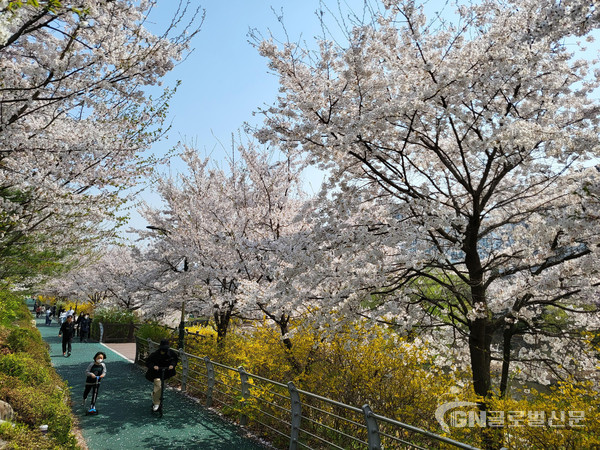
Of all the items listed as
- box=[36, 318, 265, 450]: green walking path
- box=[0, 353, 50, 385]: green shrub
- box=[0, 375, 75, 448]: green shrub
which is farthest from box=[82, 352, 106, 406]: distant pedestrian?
box=[0, 375, 75, 448]: green shrub

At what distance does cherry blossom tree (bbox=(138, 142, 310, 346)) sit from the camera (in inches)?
433

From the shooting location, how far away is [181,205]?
14.0m

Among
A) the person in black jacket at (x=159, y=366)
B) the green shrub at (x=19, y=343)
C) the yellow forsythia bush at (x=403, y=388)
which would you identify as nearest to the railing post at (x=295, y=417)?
the yellow forsythia bush at (x=403, y=388)

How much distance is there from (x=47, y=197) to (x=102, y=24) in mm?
2936

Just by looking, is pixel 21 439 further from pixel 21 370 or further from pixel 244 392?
pixel 244 392

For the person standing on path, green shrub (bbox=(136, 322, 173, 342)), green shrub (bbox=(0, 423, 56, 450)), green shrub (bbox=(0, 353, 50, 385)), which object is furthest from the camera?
the person standing on path

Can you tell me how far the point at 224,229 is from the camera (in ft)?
38.9

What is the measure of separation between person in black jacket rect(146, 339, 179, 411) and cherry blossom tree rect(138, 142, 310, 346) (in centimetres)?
205

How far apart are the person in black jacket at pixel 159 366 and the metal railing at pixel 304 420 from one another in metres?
1.02

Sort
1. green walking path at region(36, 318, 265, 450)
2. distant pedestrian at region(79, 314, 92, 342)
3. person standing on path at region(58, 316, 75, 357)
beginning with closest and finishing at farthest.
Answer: green walking path at region(36, 318, 265, 450) < person standing on path at region(58, 316, 75, 357) < distant pedestrian at region(79, 314, 92, 342)

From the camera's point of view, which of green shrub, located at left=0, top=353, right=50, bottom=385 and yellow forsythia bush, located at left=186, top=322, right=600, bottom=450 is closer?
yellow forsythia bush, located at left=186, top=322, right=600, bottom=450

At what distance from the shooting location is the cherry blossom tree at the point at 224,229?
11.0 m

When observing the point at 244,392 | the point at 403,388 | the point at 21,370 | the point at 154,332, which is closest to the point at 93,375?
the point at 21,370

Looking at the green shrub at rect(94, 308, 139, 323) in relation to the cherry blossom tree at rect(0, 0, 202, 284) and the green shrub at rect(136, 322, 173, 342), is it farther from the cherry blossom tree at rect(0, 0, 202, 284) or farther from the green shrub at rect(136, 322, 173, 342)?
the cherry blossom tree at rect(0, 0, 202, 284)
